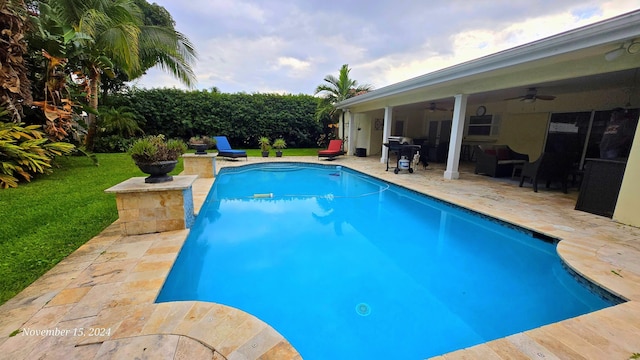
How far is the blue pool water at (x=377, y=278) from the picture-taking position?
2.38 metres

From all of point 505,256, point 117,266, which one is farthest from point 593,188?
point 117,266

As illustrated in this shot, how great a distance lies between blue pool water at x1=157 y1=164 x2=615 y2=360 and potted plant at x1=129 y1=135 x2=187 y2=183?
113 centimetres

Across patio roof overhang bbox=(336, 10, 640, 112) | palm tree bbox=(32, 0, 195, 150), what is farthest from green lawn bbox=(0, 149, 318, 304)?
patio roof overhang bbox=(336, 10, 640, 112)

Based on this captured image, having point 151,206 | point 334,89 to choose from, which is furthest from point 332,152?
point 151,206

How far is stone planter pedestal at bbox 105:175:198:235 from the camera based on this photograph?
3.50 metres

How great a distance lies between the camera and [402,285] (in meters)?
3.11

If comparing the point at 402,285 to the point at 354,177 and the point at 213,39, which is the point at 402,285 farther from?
the point at 213,39

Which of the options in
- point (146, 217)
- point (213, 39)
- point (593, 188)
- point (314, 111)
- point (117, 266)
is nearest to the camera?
point (117, 266)

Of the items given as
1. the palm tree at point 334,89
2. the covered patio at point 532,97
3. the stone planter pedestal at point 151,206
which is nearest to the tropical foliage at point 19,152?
the stone planter pedestal at point 151,206

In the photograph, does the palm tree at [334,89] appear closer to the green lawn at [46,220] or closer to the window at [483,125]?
the window at [483,125]

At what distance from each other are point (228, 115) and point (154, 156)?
13.0m

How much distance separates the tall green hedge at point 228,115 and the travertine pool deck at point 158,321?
1342 cm

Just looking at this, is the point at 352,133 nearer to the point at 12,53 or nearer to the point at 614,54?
the point at 614,54

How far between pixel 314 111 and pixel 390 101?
7993 millimetres
